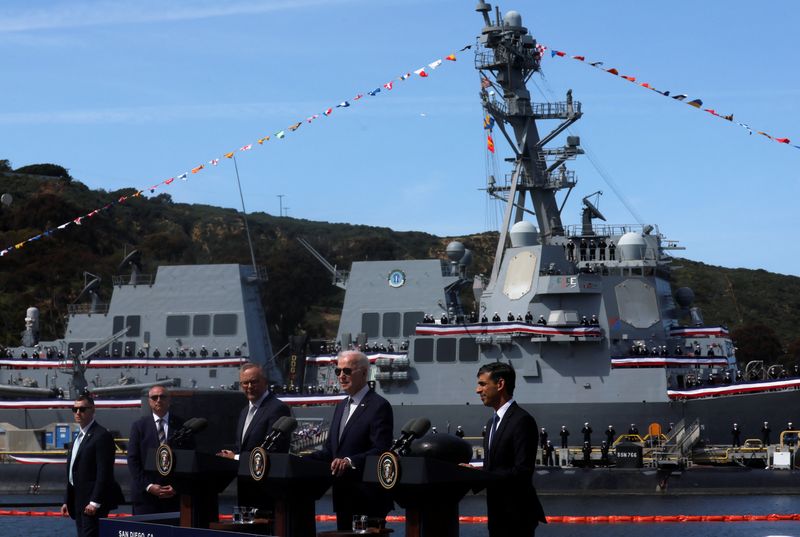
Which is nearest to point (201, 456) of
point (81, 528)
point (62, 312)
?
point (81, 528)

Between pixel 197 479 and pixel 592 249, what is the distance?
34.5 m

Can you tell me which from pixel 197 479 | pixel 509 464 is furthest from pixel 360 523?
pixel 197 479

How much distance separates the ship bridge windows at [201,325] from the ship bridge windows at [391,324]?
681 centimetres

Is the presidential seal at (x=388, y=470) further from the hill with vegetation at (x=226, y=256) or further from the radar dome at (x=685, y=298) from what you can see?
the hill with vegetation at (x=226, y=256)

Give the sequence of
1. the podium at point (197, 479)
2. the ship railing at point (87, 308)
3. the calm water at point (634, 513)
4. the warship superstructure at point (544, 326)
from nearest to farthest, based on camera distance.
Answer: the podium at point (197, 479), the calm water at point (634, 513), the warship superstructure at point (544, 326), the ship railing at point (87, 308)

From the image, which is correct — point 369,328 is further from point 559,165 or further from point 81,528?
point 81,528

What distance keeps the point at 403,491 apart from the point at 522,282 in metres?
33.6

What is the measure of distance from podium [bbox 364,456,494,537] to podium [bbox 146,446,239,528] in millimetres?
2451

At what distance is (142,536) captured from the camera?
38.3 ft

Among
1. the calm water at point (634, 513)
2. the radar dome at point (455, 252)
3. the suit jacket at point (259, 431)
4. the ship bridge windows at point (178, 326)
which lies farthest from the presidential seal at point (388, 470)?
the ship bridge windows at point (178, 326)

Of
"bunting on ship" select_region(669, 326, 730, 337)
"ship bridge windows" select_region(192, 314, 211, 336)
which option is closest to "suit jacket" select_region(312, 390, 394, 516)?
"bunting on ship" select_region(669, 326, 730, 337)

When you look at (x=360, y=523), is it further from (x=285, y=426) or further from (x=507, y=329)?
(x=507, y=329)

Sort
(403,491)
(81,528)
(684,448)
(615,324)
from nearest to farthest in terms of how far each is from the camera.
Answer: (403,491) < (81,528) < (684,448) < (615,324)

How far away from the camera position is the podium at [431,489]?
9695 millimetres
